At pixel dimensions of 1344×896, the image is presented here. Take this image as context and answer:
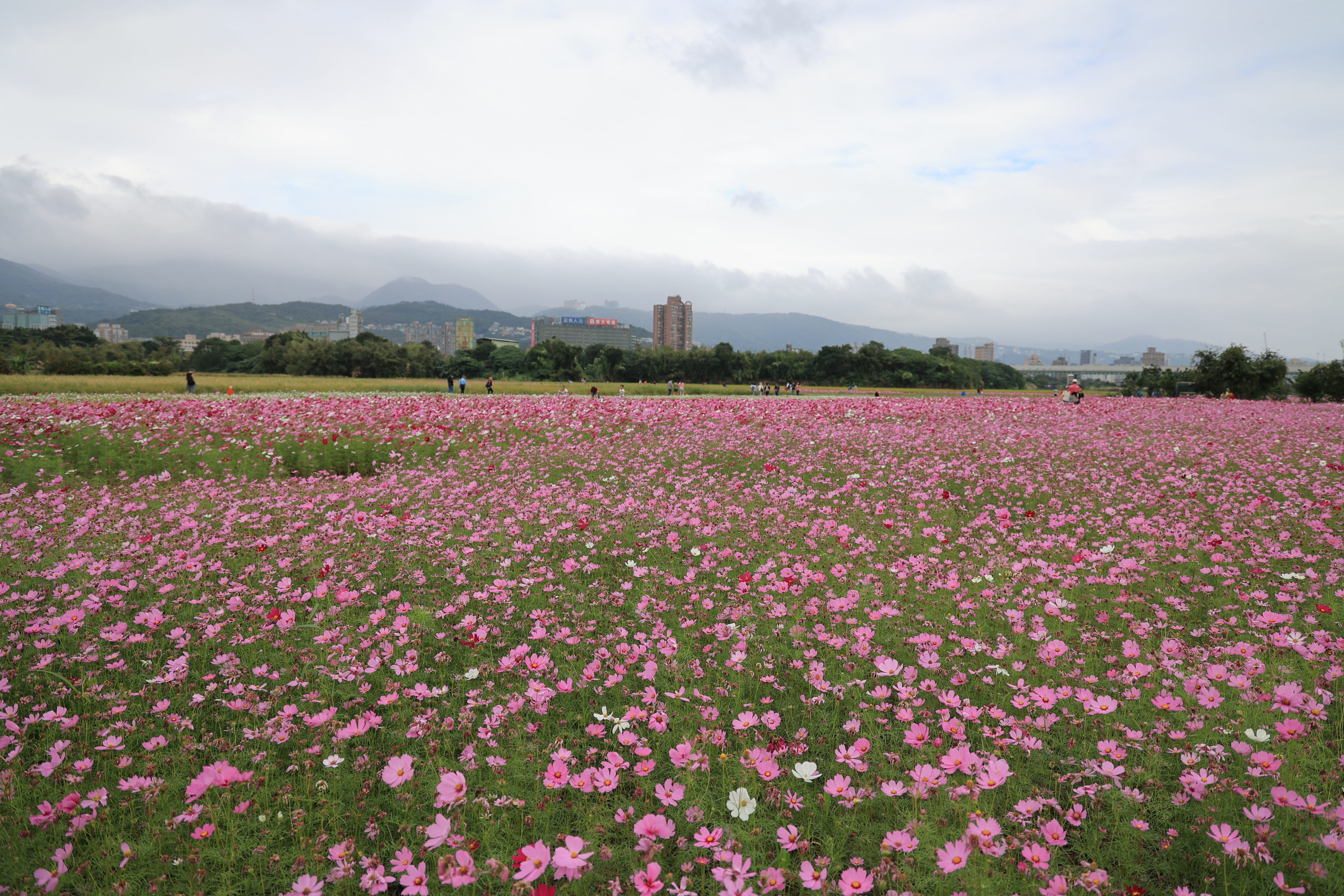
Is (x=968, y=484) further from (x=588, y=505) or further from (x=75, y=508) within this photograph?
(x=75, y=508)

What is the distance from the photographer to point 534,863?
7.17 ft

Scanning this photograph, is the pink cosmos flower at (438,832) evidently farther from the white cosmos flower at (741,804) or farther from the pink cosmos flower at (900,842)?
the pink cosmos flower at (900,842)

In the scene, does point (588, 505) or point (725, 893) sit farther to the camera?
point (588, 505)

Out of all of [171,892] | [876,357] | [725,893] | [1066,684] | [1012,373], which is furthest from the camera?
[1012,373]

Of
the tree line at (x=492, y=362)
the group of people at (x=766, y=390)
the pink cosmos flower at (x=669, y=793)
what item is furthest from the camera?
the tree line at (x=492, y=362)

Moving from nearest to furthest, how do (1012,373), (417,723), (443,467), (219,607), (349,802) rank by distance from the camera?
(349,802) → (417,723) → (219,607) → (443,467) → (1012,373)

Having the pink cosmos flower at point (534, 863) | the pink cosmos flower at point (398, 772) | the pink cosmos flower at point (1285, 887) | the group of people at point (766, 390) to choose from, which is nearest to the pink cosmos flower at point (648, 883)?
the pink cosmos flower at point (534, 863)

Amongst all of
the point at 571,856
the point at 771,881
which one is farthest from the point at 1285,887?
the point at 571,856

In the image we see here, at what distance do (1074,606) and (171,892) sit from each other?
6478 millimetres

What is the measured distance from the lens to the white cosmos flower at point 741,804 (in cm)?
268

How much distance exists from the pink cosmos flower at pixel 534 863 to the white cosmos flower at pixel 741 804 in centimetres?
89

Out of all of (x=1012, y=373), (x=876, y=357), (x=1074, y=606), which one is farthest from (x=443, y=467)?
(x=1012, y=373)

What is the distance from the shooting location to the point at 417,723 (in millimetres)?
3621

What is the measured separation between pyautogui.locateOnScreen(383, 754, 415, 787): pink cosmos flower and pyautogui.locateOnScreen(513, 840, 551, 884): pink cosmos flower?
1.09m
